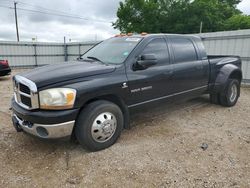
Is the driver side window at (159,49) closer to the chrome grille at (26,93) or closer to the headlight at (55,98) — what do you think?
the headlight at (55,98)

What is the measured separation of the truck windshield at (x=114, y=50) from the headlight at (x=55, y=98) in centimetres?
112

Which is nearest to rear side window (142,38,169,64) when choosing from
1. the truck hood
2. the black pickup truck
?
the black pickup truck

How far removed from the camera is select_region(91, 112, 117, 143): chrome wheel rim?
308 cm

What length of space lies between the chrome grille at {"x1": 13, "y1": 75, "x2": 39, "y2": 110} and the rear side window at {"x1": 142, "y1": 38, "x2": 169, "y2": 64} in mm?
1934

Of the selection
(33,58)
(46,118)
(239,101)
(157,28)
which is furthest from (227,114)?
(157,28)

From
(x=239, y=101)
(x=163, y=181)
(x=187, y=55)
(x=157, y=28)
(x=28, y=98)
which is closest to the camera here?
(x=163, y=181)

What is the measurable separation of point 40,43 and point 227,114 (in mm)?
15344

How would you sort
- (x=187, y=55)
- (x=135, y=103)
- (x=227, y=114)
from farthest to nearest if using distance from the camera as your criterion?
(x=227, y=114), (x=187, y=55), (x=135, y=103)

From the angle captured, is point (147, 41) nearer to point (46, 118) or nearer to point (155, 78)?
point (155, 78)

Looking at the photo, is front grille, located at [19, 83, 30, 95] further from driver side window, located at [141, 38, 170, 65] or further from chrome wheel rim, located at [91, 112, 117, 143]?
driver side window, located at [141, 38, 170, 65]

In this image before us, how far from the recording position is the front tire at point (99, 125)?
297 cm

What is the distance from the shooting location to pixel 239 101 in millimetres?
6227

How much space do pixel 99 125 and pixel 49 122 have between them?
700 millimetres

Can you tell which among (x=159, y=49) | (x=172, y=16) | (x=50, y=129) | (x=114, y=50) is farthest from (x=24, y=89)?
(x=172, y=16)
